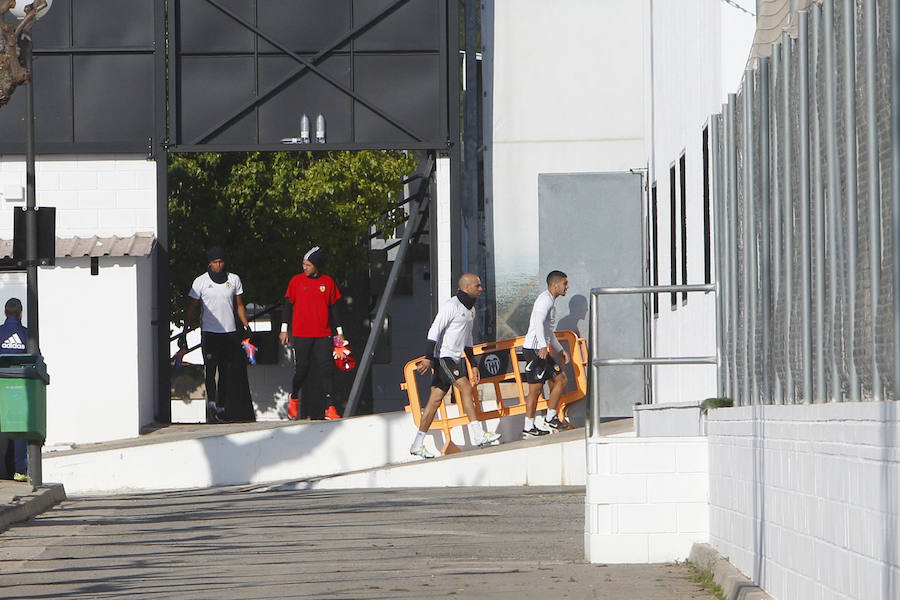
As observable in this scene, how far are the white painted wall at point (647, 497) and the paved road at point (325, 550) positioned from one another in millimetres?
152

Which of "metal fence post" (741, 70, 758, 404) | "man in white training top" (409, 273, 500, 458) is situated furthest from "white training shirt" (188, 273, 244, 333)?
"metal fence post" (741, 70, 758, 404)

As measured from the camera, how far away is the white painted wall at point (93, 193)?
1811 cm

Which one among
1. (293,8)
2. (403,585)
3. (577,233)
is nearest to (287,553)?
(403,585)

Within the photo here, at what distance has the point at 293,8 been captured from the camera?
18781 mm

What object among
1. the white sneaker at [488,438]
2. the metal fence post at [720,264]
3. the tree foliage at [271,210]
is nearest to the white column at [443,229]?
the white sneaker at [488,438]

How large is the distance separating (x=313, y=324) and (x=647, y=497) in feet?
27.8

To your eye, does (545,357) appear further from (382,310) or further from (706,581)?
(706,581)

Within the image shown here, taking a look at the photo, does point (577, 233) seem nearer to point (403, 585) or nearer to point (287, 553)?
point (287, 553)

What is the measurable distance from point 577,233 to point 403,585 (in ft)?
33.6

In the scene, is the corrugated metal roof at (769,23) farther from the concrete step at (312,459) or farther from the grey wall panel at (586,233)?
the grey wall panel at (586,233)

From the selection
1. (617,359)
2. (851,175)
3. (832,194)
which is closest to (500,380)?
(617,359)

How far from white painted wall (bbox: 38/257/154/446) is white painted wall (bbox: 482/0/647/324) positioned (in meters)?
4.65

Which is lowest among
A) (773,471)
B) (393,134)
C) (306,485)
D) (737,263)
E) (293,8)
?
(306,485)

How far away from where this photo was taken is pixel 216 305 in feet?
56.2
